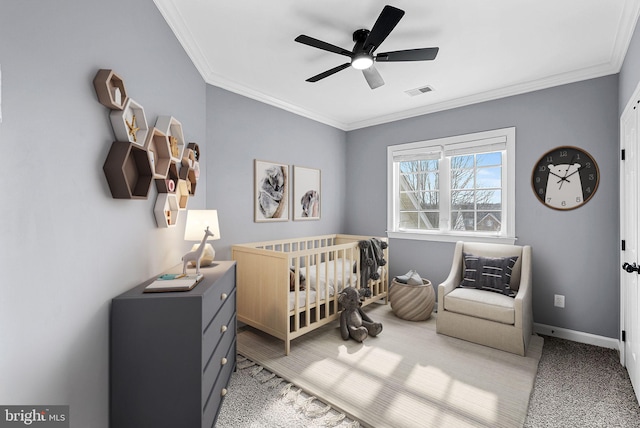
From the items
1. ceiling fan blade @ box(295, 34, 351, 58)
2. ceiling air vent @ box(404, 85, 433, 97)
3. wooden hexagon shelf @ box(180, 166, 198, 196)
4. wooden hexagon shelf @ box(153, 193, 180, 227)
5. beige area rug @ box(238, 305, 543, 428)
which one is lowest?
beige area rug @ box(238, 305, 543, 428)

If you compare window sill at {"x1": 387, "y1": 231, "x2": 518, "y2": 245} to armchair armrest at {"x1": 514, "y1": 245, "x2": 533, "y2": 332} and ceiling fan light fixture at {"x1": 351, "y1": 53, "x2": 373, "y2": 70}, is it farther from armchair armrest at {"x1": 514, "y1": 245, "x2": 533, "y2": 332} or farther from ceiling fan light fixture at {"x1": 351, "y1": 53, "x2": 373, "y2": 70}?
ceiling fan light fixture at {"x1": 351, "y1": 53, "x2": 373, "y2": 70}

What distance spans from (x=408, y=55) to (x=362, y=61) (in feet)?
1.05

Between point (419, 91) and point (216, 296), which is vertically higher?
point (419, 91)

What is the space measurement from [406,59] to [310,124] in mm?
2056

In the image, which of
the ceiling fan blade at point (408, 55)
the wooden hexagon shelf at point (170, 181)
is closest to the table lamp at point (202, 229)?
the wooden hexagon shelf at point (170, 181)

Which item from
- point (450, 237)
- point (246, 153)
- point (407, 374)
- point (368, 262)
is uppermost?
point (246, 153)

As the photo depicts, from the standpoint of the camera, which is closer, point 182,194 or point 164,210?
point 164,210

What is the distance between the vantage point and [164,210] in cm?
184

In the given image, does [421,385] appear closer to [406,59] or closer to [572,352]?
[572,352]

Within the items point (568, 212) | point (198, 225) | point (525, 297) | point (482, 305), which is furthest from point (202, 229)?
point (568, 212)

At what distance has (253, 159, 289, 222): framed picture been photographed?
3266 millimetres

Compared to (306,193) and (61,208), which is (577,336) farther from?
(61,208)

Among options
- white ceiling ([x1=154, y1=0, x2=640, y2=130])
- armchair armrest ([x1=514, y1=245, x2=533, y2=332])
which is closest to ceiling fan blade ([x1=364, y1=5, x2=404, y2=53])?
white ceiling ([x1=154, y1=0, x2=640, y2=130])

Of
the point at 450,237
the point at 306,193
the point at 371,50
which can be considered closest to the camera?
the point at 371,50
